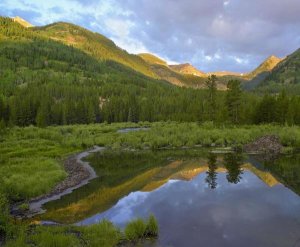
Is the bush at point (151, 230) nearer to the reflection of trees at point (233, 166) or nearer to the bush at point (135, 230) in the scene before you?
the bush at point (135, 230)

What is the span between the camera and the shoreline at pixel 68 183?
3055 cm

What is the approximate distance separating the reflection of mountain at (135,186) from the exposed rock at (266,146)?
15.2 meters

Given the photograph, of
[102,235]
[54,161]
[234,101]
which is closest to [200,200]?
[102,235]

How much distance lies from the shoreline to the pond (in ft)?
3.30

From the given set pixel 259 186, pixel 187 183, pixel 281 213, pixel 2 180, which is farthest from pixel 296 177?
pixel 2 180

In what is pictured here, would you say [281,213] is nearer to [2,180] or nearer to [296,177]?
[296,177]

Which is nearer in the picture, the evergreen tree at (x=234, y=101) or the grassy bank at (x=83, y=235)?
the grassy bank at (x=83, y=235)

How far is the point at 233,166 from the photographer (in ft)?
170

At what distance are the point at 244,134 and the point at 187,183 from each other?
1599 inches

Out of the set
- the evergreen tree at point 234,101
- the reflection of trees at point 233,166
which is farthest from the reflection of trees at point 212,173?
the evergreen tree at point 234,101

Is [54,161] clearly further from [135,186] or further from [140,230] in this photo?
[140,230]

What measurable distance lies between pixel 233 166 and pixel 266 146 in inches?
829

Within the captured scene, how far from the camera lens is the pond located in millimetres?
24328

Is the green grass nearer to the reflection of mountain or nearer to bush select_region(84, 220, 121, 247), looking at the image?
bush select_region(84, 220, 121, 247)
